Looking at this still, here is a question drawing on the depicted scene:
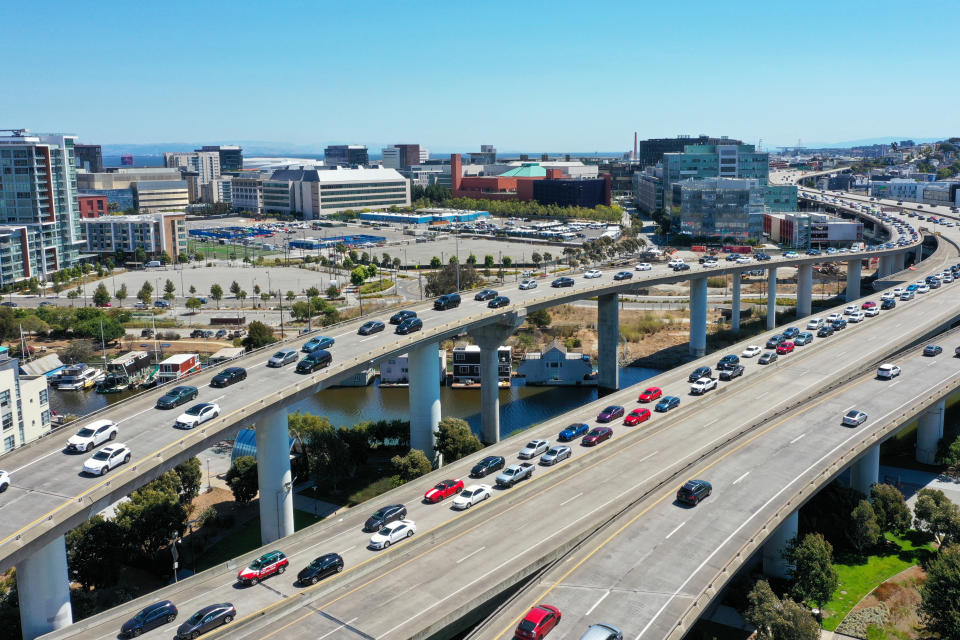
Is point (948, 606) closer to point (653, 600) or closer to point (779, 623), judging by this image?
point (779, 623)

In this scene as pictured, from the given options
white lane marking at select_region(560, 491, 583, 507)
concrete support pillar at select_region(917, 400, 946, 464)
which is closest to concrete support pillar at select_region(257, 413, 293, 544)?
white lane marking at select_region(560, 491, 583, 507)

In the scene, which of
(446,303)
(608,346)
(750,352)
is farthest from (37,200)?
(750,352)

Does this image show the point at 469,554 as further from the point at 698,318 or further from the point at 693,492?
the point at 698,318

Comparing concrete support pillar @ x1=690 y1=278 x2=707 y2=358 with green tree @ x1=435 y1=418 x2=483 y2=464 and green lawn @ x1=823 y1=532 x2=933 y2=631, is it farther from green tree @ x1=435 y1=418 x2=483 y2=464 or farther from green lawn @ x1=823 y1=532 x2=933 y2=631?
green lawn @ x1=823 y1=532 x2=933 y2=631

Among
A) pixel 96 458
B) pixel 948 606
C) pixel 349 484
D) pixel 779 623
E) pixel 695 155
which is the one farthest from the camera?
pixel 695 155

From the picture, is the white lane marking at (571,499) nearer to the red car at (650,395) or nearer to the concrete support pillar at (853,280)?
the red car at (650,395)

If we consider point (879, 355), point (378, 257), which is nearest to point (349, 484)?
point (879, 355)
